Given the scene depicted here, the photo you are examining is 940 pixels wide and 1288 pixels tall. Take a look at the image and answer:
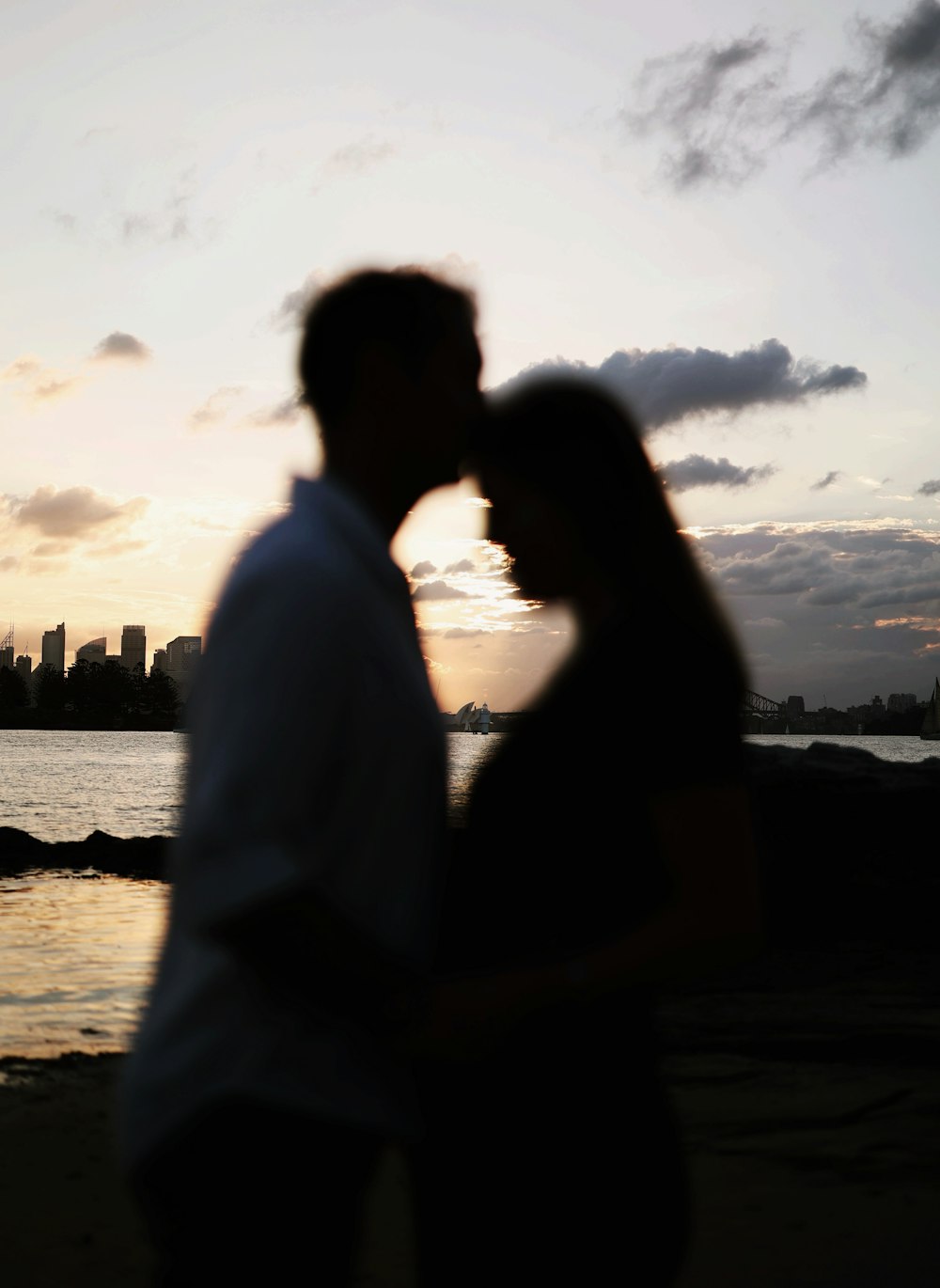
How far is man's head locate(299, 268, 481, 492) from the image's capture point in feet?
5.14

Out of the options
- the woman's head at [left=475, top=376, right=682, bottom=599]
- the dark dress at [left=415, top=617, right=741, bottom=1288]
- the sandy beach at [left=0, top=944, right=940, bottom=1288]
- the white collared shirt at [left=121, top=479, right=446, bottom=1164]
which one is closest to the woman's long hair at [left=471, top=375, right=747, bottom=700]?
the woman's head at [left=475, top=376, right=682, bottom=599]

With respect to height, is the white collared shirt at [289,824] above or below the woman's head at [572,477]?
below

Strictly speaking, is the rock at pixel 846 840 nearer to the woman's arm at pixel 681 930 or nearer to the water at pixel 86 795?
the water at pixel 86 795

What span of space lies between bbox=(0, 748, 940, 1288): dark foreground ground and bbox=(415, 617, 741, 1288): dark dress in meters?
0.07

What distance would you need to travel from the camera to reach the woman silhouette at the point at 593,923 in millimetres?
1473

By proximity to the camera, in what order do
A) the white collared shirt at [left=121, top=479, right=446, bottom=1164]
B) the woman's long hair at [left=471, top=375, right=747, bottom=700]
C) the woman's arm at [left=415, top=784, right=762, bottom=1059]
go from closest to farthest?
the white collared shirt at [left=121, top=479, right=446, bottom=1164], the woman's arm at [left=415, top=784, right=762, bottom=1059], the woman's long hair at [left=471, top=375, right=747, bottom=700]

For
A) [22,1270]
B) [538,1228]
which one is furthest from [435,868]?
[22,1270]

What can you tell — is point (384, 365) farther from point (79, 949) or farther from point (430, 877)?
point (79, 949)

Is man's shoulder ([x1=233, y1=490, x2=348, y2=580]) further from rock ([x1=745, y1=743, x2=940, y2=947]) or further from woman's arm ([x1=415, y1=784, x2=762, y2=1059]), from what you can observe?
rock ([x1=745, y1=743, x2=940, y2=947])

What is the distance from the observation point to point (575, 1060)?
154cm

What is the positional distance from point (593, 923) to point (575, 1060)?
175 millimetres

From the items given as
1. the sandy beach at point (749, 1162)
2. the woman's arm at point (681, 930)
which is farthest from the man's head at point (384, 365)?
the sandy beach at point (749, 1162)

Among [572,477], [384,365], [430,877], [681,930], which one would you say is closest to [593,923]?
[681,930]

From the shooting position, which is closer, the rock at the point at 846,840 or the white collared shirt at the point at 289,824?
the white collared shirt at the point at 289,824
